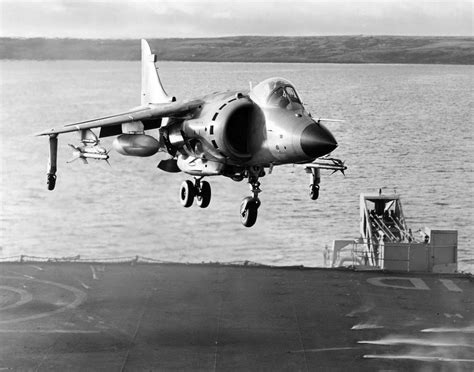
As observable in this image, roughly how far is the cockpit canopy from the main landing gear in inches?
144

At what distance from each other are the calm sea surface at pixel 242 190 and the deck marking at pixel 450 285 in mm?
24244

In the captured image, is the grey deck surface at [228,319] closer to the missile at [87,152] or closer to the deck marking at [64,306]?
the deck marking at [64,306]

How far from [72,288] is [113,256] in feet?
111

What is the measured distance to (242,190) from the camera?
85312mm

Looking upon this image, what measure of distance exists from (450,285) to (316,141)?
37759 mm

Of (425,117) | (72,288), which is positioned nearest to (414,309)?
(72,288)

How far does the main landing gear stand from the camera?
3134cm

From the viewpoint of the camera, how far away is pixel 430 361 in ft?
156

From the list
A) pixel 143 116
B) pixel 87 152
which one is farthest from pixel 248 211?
pixel 143 116

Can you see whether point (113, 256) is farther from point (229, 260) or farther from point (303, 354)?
point (303, 354)

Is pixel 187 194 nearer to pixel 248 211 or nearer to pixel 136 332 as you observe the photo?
pixel 248 211

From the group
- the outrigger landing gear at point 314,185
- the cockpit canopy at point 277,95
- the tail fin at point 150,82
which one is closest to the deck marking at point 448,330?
the tail fin at point 150,82

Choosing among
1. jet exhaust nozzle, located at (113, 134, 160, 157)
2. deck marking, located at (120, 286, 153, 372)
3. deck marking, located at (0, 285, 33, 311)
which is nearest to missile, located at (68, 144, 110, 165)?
jet exhaust nozzle, located at (113, 134, 160, 157)

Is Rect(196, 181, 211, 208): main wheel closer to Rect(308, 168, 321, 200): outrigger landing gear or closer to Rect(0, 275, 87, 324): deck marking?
Rect(308, 168, 321, 200): outrigger landing gear
